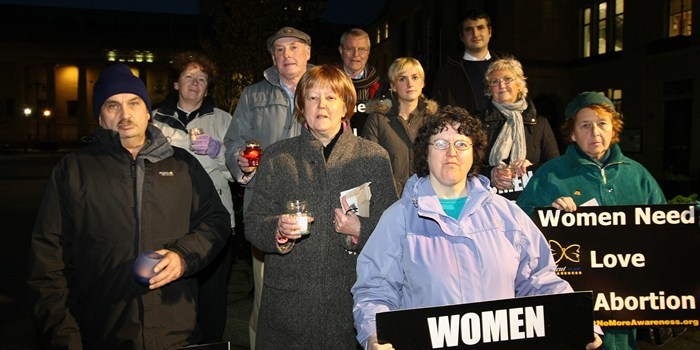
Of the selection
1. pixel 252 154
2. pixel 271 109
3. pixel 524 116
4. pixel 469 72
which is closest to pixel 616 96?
pixel 469 72

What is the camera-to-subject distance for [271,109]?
480cm

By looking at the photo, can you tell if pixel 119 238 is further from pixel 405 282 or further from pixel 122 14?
pixel 122 14

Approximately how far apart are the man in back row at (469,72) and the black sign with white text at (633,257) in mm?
2221

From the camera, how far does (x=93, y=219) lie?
3139 mm

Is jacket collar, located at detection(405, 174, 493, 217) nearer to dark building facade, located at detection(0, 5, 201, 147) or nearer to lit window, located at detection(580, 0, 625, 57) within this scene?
lit window, located at detection(580, 0, 625, 57)

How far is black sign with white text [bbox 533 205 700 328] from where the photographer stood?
3.96m

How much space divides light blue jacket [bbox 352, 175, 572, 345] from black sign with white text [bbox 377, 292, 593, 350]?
11cm

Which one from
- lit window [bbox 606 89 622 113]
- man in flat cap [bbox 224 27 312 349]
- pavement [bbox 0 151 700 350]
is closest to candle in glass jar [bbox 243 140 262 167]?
man in flat cap [bbox 224 27 312 349]

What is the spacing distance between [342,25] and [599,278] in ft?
328

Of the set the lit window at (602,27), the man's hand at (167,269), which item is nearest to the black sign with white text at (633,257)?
the man's hand at (167,269)

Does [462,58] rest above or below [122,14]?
below

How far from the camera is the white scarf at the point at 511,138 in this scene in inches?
199

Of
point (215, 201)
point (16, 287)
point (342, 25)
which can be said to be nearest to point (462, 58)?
point (215, 201)

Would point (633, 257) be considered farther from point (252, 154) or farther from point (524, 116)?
point (252, 154)
